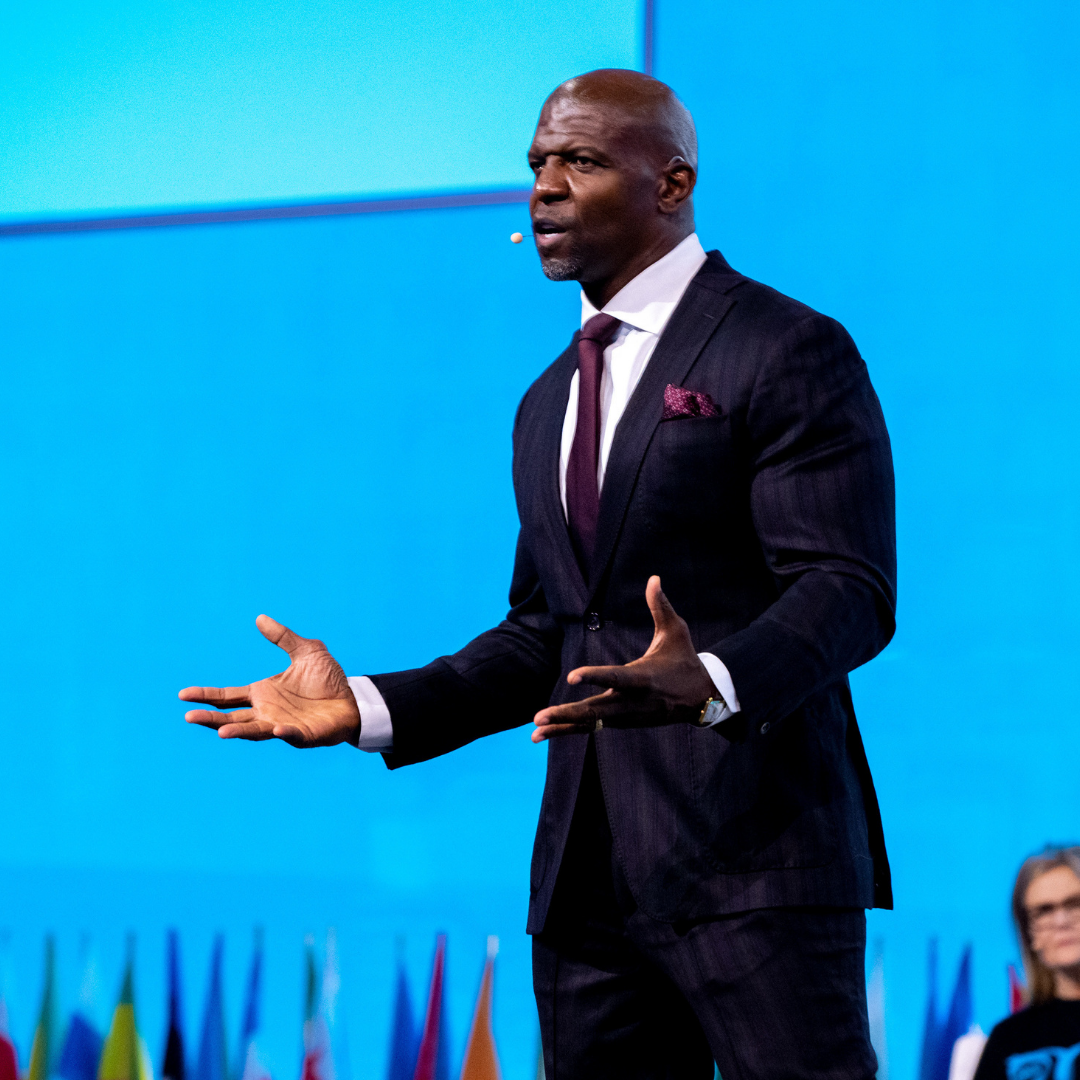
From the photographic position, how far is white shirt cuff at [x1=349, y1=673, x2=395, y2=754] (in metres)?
1.45

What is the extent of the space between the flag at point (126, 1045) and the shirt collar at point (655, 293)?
196 centimetres

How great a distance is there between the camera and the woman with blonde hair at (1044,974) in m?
2.17

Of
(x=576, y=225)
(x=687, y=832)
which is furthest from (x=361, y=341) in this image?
(x=687, y=832)

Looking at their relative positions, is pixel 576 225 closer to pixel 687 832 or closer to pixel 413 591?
pixel 687 832

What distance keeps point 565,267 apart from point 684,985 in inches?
29.3

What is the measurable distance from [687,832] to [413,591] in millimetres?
1430

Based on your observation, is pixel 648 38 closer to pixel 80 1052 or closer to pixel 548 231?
pixel 548 231

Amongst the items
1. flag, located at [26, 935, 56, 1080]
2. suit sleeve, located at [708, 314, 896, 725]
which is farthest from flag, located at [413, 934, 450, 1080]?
suit sleeve, located at [708, 314, 896, 725]

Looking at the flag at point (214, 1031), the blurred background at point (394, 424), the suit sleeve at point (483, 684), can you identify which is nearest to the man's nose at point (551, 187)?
the suit sleeve at point (483, 684)

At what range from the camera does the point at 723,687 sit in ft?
3.76

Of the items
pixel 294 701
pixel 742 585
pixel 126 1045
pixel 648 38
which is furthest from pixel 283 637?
pixel 126 1045

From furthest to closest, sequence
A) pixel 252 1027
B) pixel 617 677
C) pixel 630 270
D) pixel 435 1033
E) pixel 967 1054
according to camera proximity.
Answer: pixel 252 1027, pixel 435 1033, pixel 967 1054, pixel 630 270, pixel 617 677

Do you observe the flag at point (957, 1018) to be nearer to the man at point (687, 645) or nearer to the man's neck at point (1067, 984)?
the man's neck at point (1067, 984)

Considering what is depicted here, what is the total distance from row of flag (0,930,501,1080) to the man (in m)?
1.20
